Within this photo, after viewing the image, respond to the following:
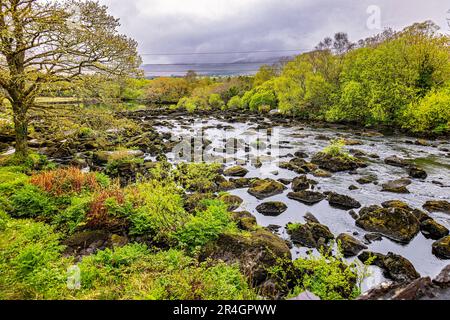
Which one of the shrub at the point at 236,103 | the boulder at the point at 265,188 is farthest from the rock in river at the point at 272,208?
the shrub at the point at 236,103

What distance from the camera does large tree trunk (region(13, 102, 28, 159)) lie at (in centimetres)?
1270

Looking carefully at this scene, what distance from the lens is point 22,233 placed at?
7121mm

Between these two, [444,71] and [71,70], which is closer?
[71,70]

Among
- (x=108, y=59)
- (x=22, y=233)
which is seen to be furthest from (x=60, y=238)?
(x=108, y=59)

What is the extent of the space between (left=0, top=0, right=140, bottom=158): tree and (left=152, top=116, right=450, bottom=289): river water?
8.88 m

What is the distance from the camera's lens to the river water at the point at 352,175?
357 inches

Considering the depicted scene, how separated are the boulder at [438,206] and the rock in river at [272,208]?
5.97 metres

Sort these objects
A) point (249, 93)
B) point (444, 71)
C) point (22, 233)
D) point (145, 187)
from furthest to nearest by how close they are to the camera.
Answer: point (249, 93) → point (444, 71) → point (145, 187) → point (22, 233)

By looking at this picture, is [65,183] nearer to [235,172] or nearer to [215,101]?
[235,172]

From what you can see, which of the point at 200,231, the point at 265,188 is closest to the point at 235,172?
the point at 265,188

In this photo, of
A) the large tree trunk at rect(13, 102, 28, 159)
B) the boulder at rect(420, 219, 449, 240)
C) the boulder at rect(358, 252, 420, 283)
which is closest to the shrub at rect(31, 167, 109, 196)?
the large tree trunk at rect(13, 102, 28, 159)

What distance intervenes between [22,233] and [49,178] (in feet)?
12.1

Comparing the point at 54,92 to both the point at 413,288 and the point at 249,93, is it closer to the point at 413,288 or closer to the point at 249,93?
the point at 413,288

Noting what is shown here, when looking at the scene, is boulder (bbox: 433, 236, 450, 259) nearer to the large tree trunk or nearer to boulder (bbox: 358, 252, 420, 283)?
boulder (bbox: 358, 252, 420, 283)
